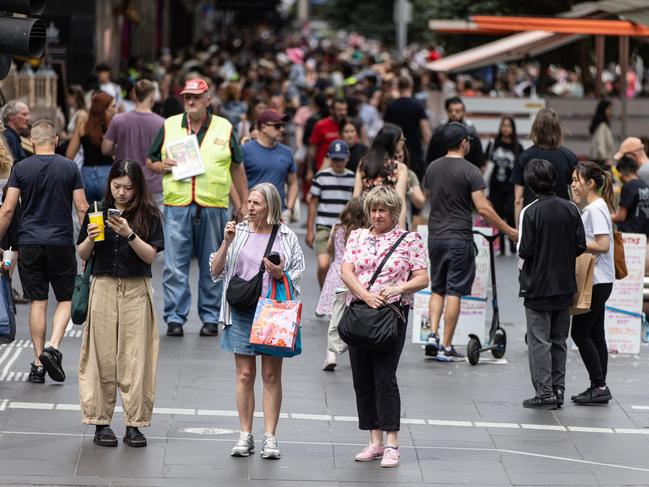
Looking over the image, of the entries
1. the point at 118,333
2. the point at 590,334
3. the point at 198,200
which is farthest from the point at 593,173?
the point at 118,333

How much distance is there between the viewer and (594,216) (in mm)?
10070

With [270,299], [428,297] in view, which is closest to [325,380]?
[428,297]

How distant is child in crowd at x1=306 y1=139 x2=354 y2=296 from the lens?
12.6m

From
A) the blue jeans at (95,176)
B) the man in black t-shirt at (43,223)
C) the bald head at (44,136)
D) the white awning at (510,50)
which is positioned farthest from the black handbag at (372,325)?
the white awning at (510,50)

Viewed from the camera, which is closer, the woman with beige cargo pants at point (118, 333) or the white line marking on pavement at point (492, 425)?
the woman with beige cargo pants at point (118, 333)

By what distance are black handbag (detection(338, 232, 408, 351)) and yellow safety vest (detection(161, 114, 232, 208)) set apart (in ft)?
12.4

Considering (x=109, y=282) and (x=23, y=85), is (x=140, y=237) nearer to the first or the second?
(x=109, y=282)

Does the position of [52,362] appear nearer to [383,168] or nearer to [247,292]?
[247,292]

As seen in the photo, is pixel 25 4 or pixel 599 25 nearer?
pixel 25 4

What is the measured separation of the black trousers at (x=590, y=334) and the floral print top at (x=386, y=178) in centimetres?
→ 210

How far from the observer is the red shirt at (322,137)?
56.6ft

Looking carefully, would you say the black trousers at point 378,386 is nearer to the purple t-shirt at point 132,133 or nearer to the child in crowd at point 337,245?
the child in crowd at point 337,245

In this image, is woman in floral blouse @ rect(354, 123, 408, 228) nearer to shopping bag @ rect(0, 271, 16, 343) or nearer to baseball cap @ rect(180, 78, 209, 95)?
baseball cap @ rect(180, 78, 209, 95)

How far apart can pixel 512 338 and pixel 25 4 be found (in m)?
6.19
